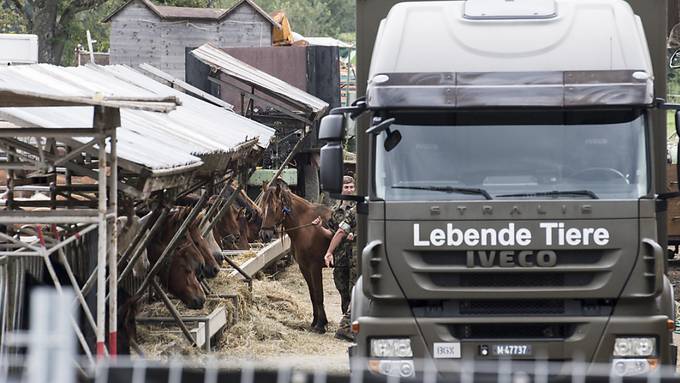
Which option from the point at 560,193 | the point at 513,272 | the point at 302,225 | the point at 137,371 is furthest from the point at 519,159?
the point at 302,225

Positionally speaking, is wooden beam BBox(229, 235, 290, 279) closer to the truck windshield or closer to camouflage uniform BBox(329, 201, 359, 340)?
camouflage uniform BBox(329, 201, 359, 340)

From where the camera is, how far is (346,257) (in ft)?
54.4

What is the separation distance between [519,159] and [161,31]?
1123 inches

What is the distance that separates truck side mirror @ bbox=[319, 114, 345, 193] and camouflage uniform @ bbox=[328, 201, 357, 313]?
21.5 feet

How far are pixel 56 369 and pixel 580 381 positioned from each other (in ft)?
7.15

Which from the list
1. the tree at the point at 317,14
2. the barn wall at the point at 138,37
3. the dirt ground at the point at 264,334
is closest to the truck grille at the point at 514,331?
the dirt ground at the point at 264,334

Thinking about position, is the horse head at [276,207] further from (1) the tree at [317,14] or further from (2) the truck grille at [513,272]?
(1) the tree at [317,14]

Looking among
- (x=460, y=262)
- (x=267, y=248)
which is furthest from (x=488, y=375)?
(x=267, y=248)

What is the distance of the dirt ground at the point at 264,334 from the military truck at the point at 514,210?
2.00m

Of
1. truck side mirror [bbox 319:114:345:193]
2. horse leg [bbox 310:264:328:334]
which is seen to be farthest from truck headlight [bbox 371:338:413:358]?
horse leg [bbox 310:264:328:334]

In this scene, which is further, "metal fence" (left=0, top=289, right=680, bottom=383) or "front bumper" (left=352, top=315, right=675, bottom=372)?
"front bumper" (left=352, top=315, right=675, bottom=372)

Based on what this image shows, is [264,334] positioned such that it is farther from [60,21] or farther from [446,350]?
[60,21]

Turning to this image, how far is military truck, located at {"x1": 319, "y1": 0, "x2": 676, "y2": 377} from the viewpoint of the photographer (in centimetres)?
928

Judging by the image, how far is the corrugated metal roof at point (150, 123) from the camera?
10562 millimetres
